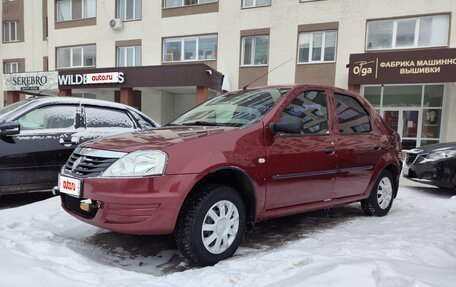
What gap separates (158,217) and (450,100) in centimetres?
1606

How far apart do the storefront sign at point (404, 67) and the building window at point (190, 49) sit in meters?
7.34

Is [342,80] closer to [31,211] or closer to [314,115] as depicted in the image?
[314,115]

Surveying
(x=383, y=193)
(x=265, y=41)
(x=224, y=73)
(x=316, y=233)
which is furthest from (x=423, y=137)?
(x=316, y=233)

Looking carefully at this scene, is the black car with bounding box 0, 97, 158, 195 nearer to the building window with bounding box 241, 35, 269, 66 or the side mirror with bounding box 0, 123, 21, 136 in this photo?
the side mirror with bounding box 0, 123, 21, 136

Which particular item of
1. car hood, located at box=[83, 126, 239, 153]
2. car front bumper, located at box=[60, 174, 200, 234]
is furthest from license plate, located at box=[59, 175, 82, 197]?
car hood, located at box=[83, 126, 239, 153]

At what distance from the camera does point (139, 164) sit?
320cm

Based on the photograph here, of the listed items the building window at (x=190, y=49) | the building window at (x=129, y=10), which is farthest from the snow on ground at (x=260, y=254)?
the building window at (x=129, y=10)

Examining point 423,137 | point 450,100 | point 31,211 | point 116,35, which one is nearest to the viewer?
point 31,211

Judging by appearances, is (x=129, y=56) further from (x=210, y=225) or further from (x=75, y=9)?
(x=210, y=225)

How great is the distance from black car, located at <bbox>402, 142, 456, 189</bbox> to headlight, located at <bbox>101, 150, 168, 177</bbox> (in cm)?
597

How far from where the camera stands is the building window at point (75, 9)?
2366 cm

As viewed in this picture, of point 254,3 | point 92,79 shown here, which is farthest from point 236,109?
point 92,79

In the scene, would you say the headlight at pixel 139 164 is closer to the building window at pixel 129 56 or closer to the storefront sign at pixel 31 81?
the storefront sign at pixel 31 81

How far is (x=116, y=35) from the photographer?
2264 cm
